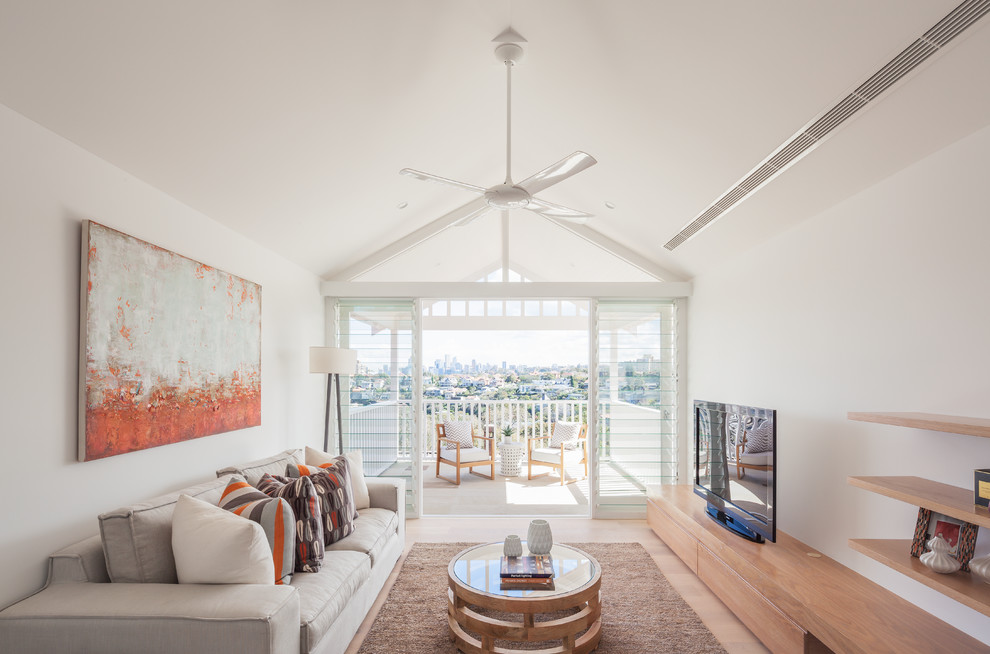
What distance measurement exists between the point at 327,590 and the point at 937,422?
2556 mm

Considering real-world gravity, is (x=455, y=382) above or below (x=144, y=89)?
below

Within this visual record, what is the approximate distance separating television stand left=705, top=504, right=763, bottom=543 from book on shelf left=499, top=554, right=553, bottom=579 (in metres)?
1.24

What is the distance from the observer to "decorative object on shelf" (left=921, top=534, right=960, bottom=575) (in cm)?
213

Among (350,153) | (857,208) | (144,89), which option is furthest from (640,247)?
(144,89)

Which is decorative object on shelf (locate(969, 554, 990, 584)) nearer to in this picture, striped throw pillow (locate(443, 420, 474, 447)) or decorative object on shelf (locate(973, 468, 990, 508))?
decorative object on shelf (locate(973, 468, 990, 508))

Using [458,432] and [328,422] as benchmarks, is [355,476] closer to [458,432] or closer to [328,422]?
[328,422]

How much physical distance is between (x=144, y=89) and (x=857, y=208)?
335cm

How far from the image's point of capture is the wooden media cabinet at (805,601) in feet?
7.37

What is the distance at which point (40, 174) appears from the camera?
2.21 metres

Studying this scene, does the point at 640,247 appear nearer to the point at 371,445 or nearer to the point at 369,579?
the point at 371,445

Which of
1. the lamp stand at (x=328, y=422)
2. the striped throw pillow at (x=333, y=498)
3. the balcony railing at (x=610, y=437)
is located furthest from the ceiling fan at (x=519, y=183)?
the balcony railing at (x=610, y=437)

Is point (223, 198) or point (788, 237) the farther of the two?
point (788, 237)

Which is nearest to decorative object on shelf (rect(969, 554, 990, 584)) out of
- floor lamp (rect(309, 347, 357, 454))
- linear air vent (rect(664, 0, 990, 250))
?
linear air vent (rect(664, 0, 990, 250))

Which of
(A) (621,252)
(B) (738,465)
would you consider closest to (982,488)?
(B) (738,465)
